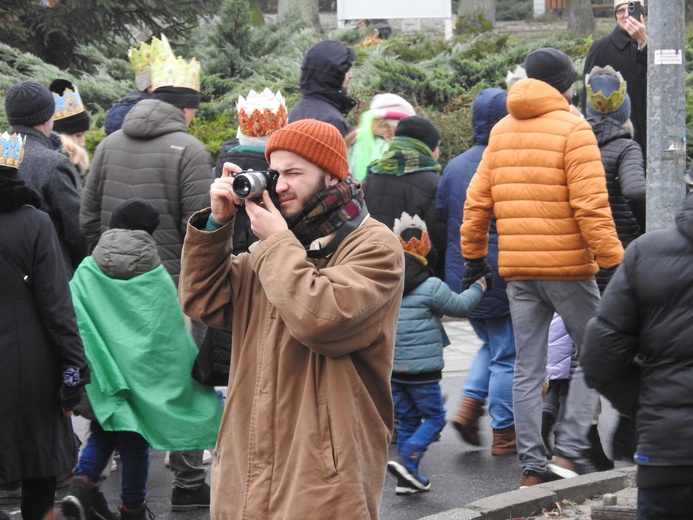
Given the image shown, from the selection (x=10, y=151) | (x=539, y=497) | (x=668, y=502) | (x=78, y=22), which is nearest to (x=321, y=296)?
(x=668, y=502)

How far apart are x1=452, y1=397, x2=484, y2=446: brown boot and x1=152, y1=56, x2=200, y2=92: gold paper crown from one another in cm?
249

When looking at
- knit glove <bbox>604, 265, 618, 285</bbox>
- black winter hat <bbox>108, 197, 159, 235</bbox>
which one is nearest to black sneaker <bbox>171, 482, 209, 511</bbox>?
black winter hat <bbox>108, 197, 159, 235</bbox>

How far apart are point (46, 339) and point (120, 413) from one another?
0.74m

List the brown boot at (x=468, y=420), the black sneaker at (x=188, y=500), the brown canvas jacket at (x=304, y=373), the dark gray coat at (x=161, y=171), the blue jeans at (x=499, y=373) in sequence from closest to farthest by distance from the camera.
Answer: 1. the brown canvas jacket at (x=304, y=373)
2. the black sneaker at (x=188, y=500)
3. the dark gray coat at (x=161, y=171)
4. the blue jeans at (x=499, y=373)
5. the brown boot at (x=468, y=420)

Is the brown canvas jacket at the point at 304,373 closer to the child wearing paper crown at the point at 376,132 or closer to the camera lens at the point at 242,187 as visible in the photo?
the camera lens at the point at 242,187

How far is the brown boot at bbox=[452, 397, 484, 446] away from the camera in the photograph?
7.33 meters

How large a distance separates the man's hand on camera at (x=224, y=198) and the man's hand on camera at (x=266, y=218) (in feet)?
0.15

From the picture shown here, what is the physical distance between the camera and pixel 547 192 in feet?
20.1

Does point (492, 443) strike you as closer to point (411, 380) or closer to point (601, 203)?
point (411, 380)

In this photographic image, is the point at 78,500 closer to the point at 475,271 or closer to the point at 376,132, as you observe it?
the point at 475,271

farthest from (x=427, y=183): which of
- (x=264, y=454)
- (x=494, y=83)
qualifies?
(x=494, y=83)

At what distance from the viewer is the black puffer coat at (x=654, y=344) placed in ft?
12.2

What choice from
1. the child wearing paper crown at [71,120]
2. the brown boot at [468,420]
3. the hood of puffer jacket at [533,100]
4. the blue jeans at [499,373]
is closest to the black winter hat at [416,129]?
the hood of puffer jacket at [533,100]

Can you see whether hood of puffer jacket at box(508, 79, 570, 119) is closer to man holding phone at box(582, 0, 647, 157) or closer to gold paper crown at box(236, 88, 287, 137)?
gold paper crown at box(236, 88, 287, 137)
